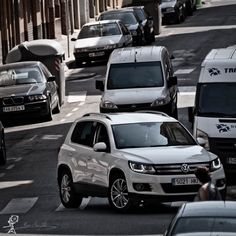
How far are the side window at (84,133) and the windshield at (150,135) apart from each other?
51 cm

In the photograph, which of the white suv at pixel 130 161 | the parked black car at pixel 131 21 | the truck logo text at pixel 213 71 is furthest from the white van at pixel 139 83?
the parked black car at pixel 131 21

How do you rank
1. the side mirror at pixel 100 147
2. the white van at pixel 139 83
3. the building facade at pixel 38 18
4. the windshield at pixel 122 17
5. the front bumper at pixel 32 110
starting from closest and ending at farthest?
the side mirror at pixel 100 147 < the white van at pixel 139 83 < the front bumper at pixel 32 110 < the building facade at pixel 38 18 < the windshield at pixel 122 17

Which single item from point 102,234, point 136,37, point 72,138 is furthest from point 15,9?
point 102,234

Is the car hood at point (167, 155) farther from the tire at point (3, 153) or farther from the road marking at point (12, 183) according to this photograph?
the tire at point (3, 153)

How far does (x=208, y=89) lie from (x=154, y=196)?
451cm

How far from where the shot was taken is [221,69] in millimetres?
21797

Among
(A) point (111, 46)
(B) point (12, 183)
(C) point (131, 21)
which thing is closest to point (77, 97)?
(A) point (111, 46)

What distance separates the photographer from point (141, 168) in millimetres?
18016

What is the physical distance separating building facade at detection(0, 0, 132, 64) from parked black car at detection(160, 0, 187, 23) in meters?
4.20

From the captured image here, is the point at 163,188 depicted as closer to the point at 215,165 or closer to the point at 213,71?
the point at 215,165

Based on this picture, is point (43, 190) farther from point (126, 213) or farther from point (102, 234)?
point (102, 234)

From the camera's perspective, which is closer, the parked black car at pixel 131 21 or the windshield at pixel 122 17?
the parked black car at pixel 131 21

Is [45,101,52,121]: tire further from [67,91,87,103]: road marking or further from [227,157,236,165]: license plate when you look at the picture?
[227,157,236,165]: license plate

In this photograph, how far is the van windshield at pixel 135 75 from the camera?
29391mm
